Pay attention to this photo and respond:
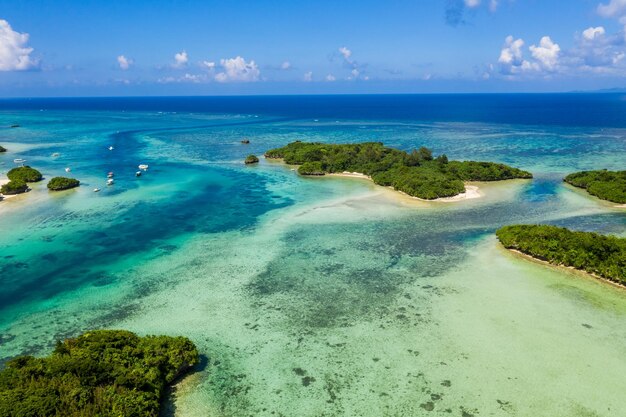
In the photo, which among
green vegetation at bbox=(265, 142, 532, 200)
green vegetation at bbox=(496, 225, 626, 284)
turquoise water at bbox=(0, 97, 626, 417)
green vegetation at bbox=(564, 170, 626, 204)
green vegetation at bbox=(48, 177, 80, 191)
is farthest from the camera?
green vegetation at bbox=(48, 177, 80, 191)

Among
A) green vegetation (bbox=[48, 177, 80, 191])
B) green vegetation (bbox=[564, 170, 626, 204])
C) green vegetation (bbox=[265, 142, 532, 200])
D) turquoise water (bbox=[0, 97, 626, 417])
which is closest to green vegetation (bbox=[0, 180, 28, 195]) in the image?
turquoise water (bbox=[0, 97, 626, 417])

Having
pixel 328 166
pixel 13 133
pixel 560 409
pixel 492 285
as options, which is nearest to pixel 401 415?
pixel 560 409

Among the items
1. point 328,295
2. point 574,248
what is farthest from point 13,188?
point 574,248

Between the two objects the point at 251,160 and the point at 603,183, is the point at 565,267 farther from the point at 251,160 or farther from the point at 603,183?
the point at 251,160

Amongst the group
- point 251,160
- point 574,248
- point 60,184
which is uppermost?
point 251,160

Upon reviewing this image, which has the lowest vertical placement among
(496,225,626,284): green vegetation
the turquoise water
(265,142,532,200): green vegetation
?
the turquoise water

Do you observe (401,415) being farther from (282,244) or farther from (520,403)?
(282,244)

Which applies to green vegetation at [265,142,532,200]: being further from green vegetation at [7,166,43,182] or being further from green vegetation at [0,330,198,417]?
green vegetation at [0,330,198,417]
